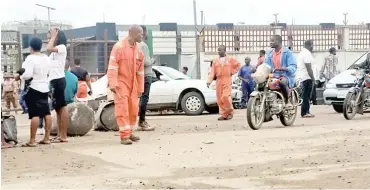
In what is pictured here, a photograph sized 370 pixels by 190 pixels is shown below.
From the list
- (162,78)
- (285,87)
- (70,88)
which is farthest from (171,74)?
(70,88)

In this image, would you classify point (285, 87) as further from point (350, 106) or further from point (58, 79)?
point (58, 79)

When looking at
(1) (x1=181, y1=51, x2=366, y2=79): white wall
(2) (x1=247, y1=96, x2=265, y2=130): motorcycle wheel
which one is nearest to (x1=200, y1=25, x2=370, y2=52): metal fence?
(1) (x1=181, y1=51, x2=366, y2=79): white wall

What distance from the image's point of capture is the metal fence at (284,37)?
36812 mm

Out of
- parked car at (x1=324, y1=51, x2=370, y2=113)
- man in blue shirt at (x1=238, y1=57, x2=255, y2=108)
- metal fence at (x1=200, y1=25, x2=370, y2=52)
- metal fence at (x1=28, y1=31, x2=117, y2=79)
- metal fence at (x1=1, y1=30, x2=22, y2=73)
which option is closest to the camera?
parked car at (x1=324, y1=51, x2=370, y2=113)

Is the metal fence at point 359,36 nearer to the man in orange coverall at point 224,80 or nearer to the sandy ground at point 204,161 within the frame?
the man in orange coverall at point 224,80

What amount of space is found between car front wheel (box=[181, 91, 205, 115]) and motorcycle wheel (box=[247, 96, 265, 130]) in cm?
673

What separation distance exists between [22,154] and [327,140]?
4.10 metres

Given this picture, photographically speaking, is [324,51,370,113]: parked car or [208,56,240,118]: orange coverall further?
[324,51,370,113]: parked car

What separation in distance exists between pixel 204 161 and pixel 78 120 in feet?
14.1

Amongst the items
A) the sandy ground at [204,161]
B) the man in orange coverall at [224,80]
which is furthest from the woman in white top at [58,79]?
the man in orange coverall at [224,80]

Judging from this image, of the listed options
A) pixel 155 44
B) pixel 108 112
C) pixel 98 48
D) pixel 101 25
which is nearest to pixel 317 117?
pixel 108 112

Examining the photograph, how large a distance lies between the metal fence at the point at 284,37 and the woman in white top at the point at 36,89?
1008 inches

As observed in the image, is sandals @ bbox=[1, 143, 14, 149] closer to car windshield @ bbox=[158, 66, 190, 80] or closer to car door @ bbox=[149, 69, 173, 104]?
car door @ bbox=[149, 69, 173, 104]

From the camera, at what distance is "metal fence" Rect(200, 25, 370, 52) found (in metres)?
36.8
